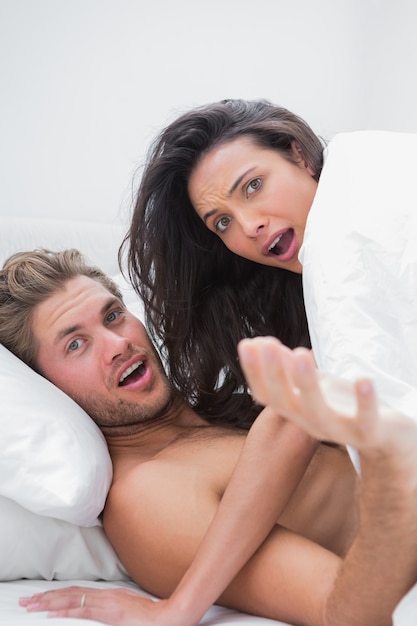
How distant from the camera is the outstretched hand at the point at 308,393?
0.69m

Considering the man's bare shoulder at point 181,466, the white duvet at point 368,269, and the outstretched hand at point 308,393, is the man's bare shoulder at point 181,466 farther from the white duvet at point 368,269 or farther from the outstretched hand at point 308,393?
the outstretched hand at point 308,393

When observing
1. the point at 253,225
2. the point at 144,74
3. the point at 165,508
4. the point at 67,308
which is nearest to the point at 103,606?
the point at 165,508

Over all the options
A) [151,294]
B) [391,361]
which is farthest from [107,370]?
[391,361]

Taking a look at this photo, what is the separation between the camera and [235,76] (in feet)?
Answer: 9.32

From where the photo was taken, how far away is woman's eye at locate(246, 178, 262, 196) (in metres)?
1.52

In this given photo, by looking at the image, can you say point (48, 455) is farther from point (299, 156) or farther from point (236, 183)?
point (299, 156)

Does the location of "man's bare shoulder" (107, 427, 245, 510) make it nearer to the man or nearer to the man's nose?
the man

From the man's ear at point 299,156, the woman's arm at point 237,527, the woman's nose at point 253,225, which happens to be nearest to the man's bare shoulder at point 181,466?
the woman's arm at point 237,527

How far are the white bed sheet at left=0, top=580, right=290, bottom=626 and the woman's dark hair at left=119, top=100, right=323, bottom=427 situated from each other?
48 centimetres

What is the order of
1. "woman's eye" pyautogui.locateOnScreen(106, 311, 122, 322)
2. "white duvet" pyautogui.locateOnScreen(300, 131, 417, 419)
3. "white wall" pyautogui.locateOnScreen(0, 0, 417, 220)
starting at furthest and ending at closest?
"white wall" pyautogui.locateOnScreen(0, 0, 417, 220)
"woman's eye" pyautogui.locateOnScreen(106, 311, 122, 322)
"white duvet" pyautogui.locateOnScreen(300, 131, 417, 419)

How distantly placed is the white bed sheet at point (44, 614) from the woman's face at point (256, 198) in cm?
67

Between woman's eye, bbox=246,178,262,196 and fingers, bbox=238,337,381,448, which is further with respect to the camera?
woman's eye, bbox=246,178,262,196

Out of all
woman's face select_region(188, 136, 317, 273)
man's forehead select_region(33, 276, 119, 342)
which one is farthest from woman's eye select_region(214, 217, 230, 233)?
man's forehead select_region(33, 276, 119, 342)

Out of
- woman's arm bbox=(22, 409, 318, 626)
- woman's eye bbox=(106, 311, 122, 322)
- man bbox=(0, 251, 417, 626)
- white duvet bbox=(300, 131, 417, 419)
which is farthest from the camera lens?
woman's eye bbox=(106, 311, 122, 322)
